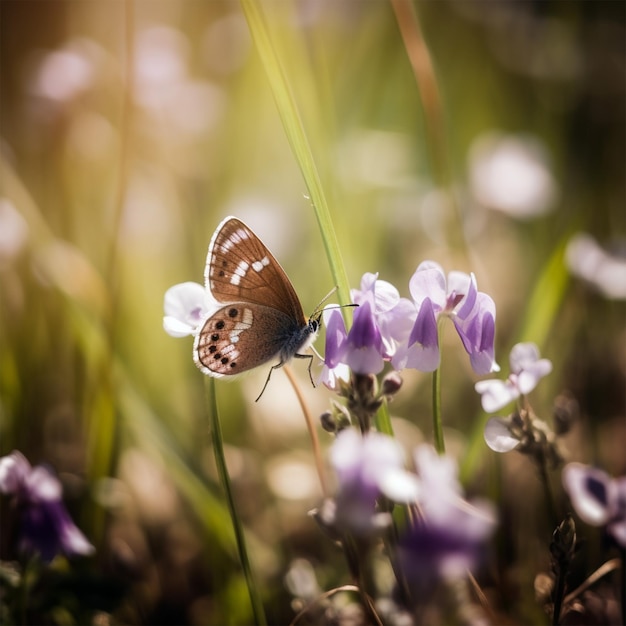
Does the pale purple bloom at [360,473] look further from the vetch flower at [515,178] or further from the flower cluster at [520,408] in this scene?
the vetch flower at [515,178]

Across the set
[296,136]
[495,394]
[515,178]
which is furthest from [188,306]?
[515,178]

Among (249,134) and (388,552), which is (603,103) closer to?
(249,134)

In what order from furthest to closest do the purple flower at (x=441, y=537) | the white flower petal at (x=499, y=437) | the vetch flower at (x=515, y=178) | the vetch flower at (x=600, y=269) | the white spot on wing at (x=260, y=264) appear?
the vetch flower at (x=515, y=178)
the vetch flower at (x=600, y=269)
the white spot on wing at (x=260, y=264)
the white flower petal at (x=499, y=437)
the purple flower at (x=441, y=537)

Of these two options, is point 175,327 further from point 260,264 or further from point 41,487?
point 41,487

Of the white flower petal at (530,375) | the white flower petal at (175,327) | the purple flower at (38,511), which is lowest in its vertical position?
the purple flower at (38,511)

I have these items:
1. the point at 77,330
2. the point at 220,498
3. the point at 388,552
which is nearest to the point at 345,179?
the point at 77,330

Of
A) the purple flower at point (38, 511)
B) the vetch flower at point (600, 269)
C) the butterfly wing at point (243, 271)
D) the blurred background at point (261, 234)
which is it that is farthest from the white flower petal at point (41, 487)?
the vetch flower at point (600, 269)
